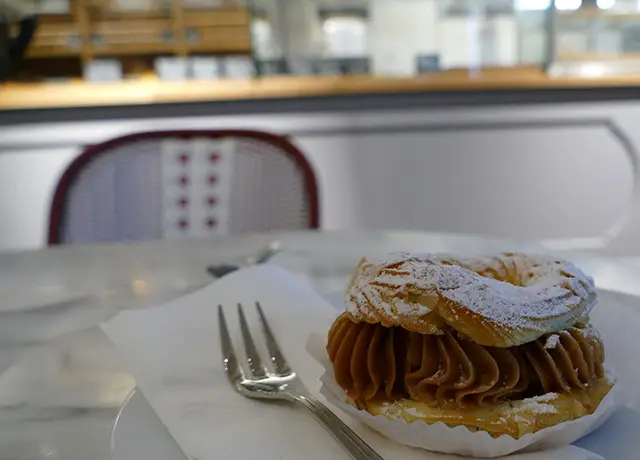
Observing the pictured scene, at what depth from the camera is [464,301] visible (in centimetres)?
41

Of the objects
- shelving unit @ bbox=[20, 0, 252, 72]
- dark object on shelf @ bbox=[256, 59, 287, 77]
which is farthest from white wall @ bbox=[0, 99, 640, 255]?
shelving unit @ bbox=[20, 0, 252, 72]

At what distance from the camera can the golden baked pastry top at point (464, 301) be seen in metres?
0.41

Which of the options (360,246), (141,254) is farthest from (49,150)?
(360,246)

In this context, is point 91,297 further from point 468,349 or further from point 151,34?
point 151,34

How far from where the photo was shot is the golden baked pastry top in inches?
16.1

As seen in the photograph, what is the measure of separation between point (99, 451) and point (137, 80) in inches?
77.6

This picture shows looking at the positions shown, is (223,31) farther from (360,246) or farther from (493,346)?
(493,346)

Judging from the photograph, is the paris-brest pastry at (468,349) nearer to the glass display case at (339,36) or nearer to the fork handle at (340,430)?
the fork handle at (340,430)

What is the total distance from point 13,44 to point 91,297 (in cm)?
191

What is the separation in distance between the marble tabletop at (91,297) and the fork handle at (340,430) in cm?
14

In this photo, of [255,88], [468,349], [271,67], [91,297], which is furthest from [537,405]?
[271,67]

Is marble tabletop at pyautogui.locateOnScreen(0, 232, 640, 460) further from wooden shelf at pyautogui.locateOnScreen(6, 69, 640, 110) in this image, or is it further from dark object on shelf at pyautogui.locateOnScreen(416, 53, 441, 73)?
dark object on shelf at pyautogui.locateOnScreen(416, 53, 441, 73)

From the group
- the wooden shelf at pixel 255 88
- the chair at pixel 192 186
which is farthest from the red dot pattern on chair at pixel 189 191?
the wooden shelf at pixel 255 88

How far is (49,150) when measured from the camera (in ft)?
7.25
